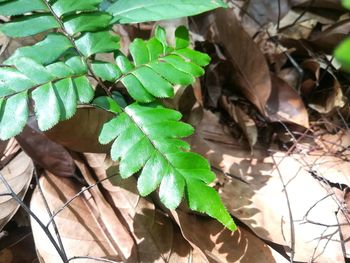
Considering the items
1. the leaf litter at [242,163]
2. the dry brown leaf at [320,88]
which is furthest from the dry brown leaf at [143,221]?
the dry brown leaf at [320,88]

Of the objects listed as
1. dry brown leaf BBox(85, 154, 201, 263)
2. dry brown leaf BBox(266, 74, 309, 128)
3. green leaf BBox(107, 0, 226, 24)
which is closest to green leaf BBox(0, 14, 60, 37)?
green leaf BBox(107, 0, 226, 24)

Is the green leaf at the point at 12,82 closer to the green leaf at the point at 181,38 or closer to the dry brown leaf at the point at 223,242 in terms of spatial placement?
the green leaf at the point at 181,38

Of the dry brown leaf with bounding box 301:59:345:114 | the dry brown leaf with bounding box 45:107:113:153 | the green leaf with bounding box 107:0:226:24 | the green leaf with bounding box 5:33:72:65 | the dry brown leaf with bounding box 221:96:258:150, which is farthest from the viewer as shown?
the dry brown leaf with bounding box 301:59:345:114

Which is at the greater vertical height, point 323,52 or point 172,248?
point 323,52

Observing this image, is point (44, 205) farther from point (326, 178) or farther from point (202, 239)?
point (326, 178)

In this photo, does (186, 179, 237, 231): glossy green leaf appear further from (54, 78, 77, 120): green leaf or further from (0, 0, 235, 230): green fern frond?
(54, 78, 77, 120): green leaf

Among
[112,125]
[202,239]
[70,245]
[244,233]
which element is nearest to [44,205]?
[70,245]

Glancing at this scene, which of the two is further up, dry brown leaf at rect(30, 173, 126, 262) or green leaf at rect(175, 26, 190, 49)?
green leaf at rect(175, 26, 190, 49)
